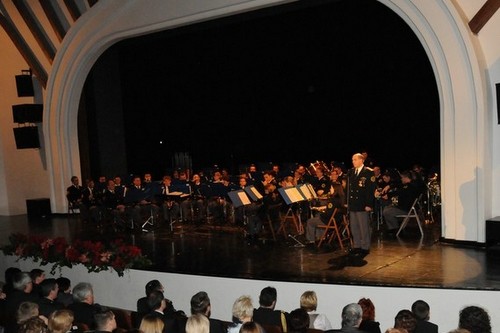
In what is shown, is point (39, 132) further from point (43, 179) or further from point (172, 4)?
point (172, 4)

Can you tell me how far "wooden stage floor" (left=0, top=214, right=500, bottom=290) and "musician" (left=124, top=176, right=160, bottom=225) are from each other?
519 millimetres

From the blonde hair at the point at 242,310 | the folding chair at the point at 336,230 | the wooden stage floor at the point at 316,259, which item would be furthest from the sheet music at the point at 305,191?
the blonde hair at the point at 242,310

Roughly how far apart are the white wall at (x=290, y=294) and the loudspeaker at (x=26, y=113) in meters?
9.08

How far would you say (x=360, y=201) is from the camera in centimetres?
919

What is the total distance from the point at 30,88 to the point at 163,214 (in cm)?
679

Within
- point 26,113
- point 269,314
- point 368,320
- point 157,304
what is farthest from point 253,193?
point 26,113

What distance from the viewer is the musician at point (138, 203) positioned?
12.7m

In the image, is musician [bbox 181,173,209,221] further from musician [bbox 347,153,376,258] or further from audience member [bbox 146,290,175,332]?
audience member [bbox 146,290,175,332]

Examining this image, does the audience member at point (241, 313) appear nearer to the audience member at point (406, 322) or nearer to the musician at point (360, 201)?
the audience member at point (406, 322)

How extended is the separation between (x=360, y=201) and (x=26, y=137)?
40.8 feet

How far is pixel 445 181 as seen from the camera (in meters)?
10.1

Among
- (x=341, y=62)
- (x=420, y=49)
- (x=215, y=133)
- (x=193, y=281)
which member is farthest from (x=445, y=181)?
(x=215, y=133)

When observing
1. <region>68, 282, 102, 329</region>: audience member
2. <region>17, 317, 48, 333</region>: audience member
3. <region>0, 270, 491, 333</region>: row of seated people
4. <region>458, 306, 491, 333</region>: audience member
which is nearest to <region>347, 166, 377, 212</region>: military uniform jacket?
<region>0, 270, 491, 333</region>: row of seated people

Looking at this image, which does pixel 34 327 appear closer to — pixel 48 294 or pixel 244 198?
pixel 48 294
